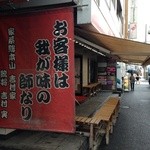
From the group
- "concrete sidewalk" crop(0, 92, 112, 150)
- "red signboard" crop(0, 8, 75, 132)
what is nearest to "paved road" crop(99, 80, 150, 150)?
"concrete sidewalk" crop(0, 92, 112, 150)

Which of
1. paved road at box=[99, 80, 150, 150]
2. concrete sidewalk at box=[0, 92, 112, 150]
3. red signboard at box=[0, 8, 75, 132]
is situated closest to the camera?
red signboard at box=[0, 8, 75, 132]

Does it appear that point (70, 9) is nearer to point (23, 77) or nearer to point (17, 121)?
point (23, 77)

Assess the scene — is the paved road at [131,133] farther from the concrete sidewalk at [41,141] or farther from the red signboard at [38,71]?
the red signboard at [38,71]

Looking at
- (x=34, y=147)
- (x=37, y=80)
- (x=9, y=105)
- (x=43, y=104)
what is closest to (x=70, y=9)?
(x=37, y=80)

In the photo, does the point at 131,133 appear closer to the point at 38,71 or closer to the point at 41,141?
the point at 41,141

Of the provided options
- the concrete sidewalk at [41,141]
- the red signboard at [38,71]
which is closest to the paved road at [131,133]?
the concrete sidewalk at [41,141]

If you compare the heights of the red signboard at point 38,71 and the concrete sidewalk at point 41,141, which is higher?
the red signboard at point 38,71

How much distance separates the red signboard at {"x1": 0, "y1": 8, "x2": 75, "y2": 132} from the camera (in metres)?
6.52

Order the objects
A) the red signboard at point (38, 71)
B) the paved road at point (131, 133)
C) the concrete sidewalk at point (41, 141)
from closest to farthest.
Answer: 1. the red signboard at point (38, 71)
2. the concrete sidewalk at point (41, 141)
3. the paved road at point (131, 133)

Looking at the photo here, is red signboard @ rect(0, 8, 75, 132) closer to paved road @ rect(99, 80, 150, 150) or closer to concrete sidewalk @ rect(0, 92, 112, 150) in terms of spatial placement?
concrete sidewalk @ rect(0, 92, 112, 150)

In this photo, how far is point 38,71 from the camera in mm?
6758

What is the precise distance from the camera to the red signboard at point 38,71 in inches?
257

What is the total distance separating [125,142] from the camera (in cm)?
889

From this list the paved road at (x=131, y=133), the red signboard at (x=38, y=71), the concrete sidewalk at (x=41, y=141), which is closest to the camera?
the red signboard at (x=38, y=71)
